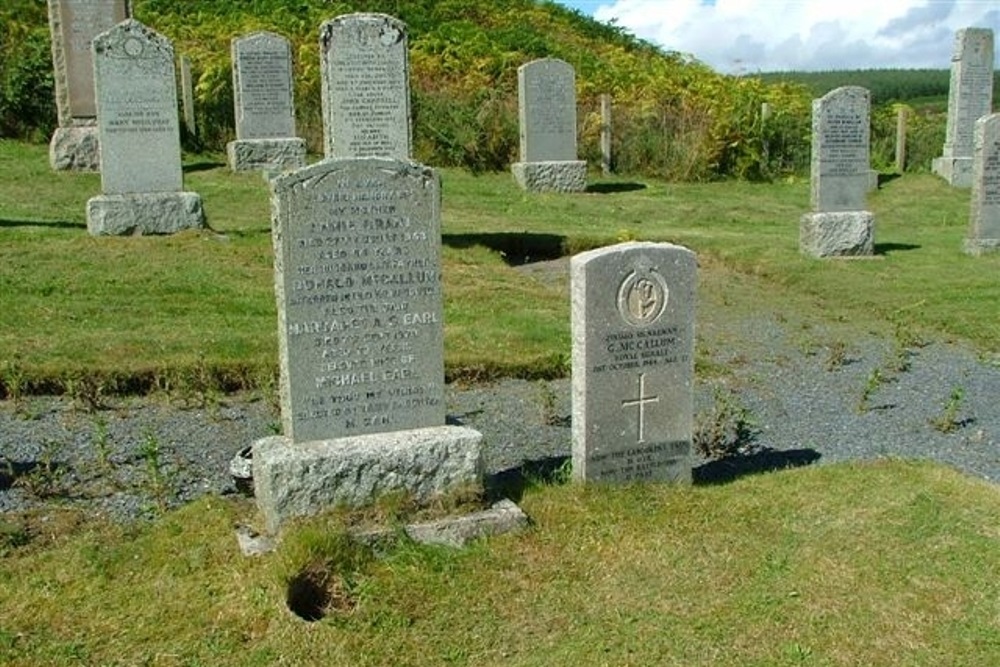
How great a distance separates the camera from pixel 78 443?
21.0 ft

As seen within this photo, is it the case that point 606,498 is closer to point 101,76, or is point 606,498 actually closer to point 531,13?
point 101,76

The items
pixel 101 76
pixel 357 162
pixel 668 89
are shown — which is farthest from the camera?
pixel 668 89

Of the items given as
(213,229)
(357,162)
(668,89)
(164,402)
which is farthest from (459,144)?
(357,162)

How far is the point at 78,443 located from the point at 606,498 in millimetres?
3204

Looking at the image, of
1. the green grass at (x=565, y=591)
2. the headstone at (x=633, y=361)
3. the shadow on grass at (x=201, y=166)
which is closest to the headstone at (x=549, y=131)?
the shadow on grass at (x=201, y=166)

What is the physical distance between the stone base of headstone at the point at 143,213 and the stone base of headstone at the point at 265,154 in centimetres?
598

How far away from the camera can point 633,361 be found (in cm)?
565

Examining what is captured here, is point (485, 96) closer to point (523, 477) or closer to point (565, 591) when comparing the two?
point (523, 477)

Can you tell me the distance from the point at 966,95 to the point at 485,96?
30.5ft

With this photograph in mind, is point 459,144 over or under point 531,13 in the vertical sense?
under

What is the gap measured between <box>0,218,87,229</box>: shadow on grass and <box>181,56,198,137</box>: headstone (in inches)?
305

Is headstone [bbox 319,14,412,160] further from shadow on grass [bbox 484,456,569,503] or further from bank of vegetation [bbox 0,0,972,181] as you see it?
bank of vegetation [bbox 0,0,972,181]

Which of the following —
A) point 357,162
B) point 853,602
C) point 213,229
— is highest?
point 357,162

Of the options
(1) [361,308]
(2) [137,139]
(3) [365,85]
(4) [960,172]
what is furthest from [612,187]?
(1) [361,308]
